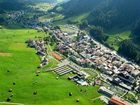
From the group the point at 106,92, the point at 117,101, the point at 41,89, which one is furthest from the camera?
the point at 106,92

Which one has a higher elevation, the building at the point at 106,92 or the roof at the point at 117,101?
the building at the point at 106,92

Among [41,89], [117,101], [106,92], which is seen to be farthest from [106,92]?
[41,89]

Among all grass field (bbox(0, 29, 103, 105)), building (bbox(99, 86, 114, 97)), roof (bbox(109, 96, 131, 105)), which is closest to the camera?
grass field (bbox(0, 29, 103, 105))

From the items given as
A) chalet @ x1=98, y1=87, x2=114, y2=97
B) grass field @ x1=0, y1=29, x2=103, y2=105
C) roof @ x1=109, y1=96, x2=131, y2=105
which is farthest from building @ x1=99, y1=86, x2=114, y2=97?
roof @ x1=109, y1=96, x2=131, y2=105

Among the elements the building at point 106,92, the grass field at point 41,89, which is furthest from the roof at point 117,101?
the building at point 106,92

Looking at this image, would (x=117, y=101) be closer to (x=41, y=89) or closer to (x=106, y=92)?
(x=106, y=92)

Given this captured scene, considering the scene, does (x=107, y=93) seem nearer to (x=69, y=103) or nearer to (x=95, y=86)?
(x=95, y=86)

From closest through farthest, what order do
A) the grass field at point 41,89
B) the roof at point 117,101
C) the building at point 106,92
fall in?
the grass field at point 41,89 < the roof at point 117,101 < the building at point 106,92

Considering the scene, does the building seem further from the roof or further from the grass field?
the roof

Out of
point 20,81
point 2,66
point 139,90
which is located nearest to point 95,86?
point 139,90

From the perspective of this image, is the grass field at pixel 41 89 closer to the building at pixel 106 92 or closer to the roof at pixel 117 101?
the building at pixel 106 92

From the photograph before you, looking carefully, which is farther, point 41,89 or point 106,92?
point 106,92
